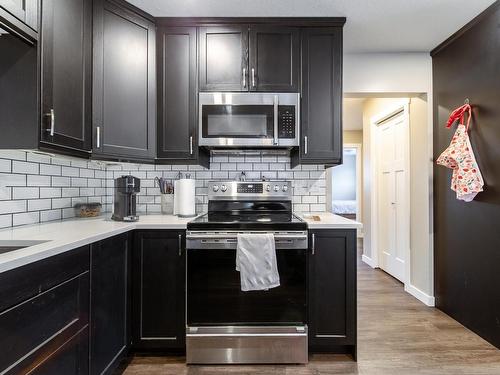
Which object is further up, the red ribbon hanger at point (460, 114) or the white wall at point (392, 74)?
the white wall at point (392, 74)

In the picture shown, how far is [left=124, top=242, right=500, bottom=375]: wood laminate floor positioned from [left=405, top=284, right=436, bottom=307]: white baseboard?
6.5 inches

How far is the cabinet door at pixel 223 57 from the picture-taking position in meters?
2.25

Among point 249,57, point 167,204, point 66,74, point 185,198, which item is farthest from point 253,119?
point 66,74

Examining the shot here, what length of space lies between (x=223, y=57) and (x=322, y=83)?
2.57 ft

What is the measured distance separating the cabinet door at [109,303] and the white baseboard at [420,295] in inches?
106

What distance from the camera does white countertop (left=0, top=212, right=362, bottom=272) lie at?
103 cm

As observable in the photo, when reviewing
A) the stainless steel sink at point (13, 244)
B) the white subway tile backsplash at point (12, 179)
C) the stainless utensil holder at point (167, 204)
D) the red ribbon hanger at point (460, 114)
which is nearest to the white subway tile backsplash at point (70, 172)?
the white subway tile backsplash at point (12, 179)

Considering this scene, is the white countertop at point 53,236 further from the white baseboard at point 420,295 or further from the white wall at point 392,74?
the white baseboard at point 420,295

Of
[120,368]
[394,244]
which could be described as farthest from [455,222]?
[120,368]

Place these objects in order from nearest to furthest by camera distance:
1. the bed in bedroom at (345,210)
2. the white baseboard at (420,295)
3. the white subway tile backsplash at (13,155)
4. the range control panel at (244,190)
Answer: the white subway tile backsplash at (13,155), the range control panel at (244,190), the white baseboard at (420,295), the bed in bedroom at (345,210)

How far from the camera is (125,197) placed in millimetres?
2031

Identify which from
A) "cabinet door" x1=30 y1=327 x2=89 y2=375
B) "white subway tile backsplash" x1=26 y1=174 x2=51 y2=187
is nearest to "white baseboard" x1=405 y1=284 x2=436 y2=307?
"cabinet door" x1=30 y1=327 x2=89 y2=375

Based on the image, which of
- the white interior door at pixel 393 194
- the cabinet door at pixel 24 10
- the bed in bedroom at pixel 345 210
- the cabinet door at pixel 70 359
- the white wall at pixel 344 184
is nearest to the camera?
the cabinet door at pixel 70 359

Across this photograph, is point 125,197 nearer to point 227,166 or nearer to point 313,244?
point 227,166
